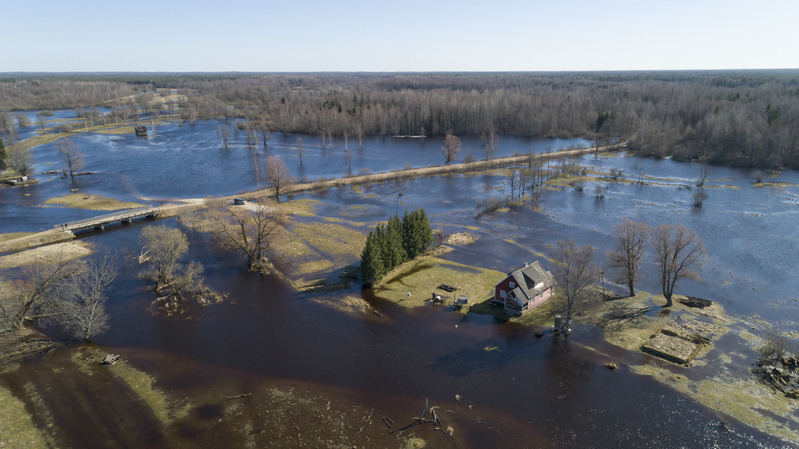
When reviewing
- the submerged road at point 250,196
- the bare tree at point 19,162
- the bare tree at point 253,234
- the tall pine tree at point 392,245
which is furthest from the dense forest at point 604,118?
the tall pine tree at point 392,245

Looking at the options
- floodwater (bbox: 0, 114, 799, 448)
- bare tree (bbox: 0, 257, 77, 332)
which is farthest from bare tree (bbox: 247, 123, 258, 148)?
bare tree (bbox: 0, 257, 77, 332)

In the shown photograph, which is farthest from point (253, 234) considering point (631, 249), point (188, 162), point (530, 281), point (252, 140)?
point (252, 140)

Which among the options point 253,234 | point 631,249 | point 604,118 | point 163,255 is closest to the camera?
point 631,249

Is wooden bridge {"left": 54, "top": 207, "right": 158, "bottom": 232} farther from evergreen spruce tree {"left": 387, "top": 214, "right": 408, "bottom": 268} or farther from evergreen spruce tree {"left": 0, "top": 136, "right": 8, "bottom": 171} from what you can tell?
evergreen spruce tree {"left": 0, "top": 136, "right": 8, "bottom": 171}

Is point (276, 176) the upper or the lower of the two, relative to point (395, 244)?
upper

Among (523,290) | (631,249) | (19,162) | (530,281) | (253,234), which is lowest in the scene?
(523,290)

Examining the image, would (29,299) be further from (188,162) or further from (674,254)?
(188,162)

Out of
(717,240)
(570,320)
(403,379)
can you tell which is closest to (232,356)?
(403,379)

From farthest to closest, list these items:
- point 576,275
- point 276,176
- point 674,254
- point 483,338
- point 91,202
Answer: point 91,202
point 276,176
point 674,254
point 576,275
point 483,338

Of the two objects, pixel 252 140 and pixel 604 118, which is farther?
pixel 604 118
